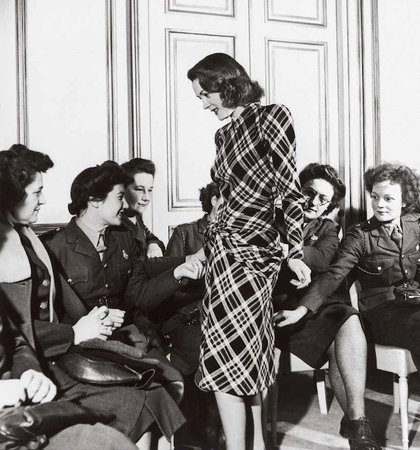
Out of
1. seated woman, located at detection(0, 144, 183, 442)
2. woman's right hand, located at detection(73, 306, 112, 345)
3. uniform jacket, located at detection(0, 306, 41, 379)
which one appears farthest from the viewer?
woman's right hand, located at detection(73, 306, 112, 345)

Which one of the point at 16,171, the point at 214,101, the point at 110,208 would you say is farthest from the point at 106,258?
the point at 214,101

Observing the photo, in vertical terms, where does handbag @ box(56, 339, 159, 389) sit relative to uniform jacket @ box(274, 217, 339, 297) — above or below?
below

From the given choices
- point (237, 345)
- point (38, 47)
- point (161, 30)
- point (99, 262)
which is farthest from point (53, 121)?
point (237, 345)

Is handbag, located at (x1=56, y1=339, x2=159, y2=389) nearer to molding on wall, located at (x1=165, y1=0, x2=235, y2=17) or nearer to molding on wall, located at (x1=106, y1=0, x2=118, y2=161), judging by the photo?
molding on wall, located at (x1=106, y1=0, x2=118, y2=161)

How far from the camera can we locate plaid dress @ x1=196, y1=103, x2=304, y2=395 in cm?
242

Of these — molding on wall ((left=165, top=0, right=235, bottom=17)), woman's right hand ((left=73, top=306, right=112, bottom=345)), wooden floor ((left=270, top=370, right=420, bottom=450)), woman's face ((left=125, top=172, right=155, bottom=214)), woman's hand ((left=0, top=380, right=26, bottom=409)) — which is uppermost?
molding on wall ((left=165, top=0, right=235, bottom=17))

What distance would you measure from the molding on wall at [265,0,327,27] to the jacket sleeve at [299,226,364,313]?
1757 mm

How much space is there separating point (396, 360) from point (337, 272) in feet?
1.86

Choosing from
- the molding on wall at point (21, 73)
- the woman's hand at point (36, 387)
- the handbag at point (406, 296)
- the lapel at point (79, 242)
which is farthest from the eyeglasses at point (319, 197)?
the woman's hand at point (36, 387)

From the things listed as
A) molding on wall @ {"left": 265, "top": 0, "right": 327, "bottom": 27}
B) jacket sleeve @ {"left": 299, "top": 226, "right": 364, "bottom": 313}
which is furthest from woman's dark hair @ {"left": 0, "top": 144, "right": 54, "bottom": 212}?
molding on wall @ {"left": 265, "top": 0, "right": 327, "bottom": 27}

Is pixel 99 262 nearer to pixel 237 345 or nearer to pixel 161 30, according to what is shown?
pixel 237 345

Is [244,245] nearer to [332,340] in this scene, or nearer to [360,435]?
[332,340]

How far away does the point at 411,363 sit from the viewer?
3.20 meters

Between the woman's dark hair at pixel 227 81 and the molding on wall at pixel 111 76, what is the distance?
1648mm
